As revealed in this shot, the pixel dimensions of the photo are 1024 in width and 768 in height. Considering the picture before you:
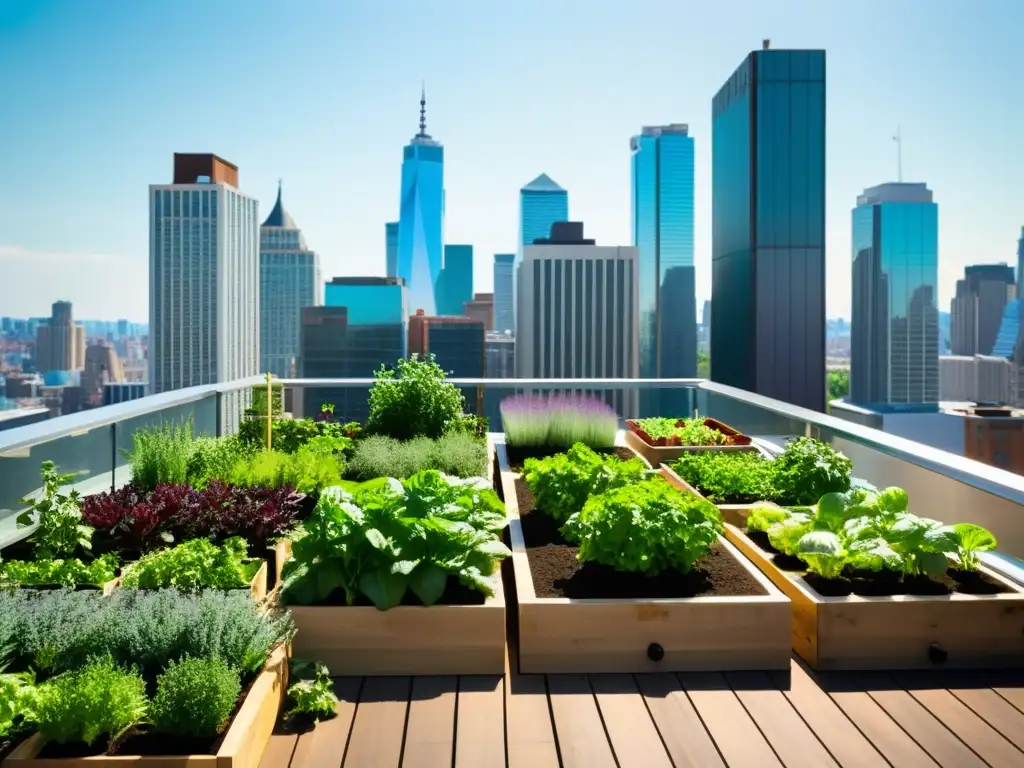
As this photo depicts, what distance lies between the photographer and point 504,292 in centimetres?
14975

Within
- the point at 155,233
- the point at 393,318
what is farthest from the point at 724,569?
the point at 155,233

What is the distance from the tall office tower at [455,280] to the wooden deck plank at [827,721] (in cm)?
14117

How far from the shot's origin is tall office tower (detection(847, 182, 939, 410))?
8794 cm

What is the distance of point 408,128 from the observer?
505 feet

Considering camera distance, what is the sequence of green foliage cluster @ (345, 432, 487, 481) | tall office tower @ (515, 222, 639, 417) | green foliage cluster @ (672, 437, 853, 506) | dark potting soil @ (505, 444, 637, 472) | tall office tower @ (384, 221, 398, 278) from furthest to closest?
tall office tower @ (384, 221, 398, 278)
tall office tower @ (515, 222, 639, 417)
dark potting soil @ (505, 444, 637, 472)
green foliage cluster @ (345, 432, 487, 481)
green foliage cluster @ (672, 437, 853, 506)

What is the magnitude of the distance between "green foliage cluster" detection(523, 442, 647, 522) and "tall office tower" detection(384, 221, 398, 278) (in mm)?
150041

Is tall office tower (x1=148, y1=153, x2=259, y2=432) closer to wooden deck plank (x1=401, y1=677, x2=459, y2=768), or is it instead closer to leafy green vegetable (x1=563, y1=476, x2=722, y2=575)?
leafy green vegetable (x1=563, y1=476, x2=722, y2=575)

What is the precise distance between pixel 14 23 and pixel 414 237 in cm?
6537

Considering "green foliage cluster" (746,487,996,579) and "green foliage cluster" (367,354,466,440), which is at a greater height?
"green foliage cluster" (367,354,466,440)

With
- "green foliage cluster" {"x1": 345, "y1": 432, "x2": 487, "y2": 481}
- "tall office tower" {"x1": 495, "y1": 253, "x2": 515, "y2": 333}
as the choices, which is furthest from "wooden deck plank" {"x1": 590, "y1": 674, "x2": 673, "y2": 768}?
"tall office tower" {"x1": 495, "y1": 253, "x2": 515, "y2": 333}

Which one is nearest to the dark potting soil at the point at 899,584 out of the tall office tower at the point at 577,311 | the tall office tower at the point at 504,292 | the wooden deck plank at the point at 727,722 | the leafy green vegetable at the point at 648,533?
the leafy green vegetable at the point at 648,533

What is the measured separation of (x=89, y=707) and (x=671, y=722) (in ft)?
5.05

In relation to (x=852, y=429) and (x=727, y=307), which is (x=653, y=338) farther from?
(x=852, y=429)

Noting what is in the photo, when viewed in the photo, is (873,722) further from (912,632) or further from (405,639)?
(405,639)
